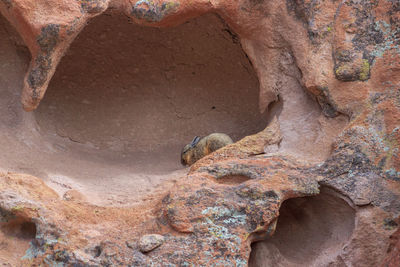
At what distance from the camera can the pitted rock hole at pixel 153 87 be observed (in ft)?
11.4

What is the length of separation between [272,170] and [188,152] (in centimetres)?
99

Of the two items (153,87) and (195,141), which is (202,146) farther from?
(153,87)

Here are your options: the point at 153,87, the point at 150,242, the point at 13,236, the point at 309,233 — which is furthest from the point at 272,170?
the point at 153,87

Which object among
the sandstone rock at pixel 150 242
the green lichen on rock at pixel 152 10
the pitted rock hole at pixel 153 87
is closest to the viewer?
the sandstone rock at pixel 150 242

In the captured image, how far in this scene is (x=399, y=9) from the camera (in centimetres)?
265

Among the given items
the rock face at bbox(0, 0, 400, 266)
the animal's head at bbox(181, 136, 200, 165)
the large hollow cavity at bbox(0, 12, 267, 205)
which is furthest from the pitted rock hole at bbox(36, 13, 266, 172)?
the rock face at bbox(0, 0, 400, 266)

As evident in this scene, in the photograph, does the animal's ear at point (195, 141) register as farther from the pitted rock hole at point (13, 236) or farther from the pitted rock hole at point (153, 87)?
the pitted rock hole at point (13, 236)

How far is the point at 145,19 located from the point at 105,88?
0.96 meters

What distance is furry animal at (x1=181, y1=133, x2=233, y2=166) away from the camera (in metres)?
3.13

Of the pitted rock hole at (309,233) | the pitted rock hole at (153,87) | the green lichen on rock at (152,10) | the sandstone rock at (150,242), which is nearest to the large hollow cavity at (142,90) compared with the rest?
the pitted rock hole at (153,87)

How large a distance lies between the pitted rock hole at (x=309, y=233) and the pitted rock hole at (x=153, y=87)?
1.05 metres

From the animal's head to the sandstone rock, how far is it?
1.11m

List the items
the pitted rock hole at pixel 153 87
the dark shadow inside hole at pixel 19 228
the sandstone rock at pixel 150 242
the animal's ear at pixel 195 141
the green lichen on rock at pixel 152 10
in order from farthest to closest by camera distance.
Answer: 1. the pitted rock hole at pixel 153 87
2. the animal's ear at pixel 195 141
3. the green lichen on rock at pixel 152 10
4. the dark shadow inside hole at pixel 19 228
5. the sandstone rock at pixel 150 242

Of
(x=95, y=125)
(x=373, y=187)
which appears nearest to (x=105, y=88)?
(x=95, y=125)
